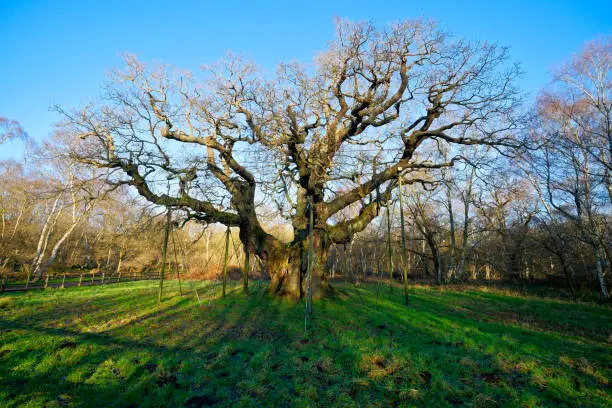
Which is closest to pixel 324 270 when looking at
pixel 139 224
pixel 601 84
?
pixel 139 224

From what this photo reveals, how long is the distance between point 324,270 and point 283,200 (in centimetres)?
334

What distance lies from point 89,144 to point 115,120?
1380 millimetres

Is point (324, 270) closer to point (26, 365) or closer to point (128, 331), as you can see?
point (128, 331)

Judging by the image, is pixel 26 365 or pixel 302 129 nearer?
pixel 26 365

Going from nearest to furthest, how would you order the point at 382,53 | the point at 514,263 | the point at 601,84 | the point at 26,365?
the point at 26,365 → the point at 382,53 → the point at 601,84 → the point at 514,263

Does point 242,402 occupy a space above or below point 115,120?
below

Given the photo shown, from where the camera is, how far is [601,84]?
46.4 ft

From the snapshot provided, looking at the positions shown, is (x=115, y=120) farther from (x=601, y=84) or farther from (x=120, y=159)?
(x=601, y=84)

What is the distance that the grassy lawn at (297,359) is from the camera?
13.3ft

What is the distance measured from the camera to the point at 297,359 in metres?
5.32

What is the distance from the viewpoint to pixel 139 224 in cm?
941

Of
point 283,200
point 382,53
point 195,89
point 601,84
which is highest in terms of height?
point 601,84

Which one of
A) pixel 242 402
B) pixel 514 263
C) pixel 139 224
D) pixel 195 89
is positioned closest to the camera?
pixel 242 402

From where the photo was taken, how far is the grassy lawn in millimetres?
4039
